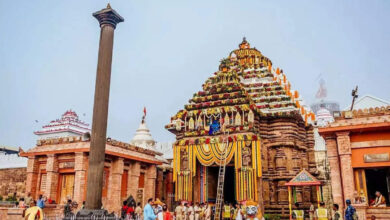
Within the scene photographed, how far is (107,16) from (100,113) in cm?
367

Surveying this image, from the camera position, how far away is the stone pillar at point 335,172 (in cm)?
1572

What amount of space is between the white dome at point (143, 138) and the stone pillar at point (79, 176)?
15759mm

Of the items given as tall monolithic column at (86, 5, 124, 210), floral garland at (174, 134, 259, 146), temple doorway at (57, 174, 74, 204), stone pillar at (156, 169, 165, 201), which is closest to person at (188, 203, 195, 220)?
floral garland at (174, 134, 259, 146)

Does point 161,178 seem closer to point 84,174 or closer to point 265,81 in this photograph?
point 84,174

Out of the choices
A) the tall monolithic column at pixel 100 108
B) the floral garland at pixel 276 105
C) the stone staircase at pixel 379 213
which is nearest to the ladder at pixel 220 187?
the floral garland at pixel 276 105

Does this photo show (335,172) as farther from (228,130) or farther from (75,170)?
(75,170)

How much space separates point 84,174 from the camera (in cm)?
1895

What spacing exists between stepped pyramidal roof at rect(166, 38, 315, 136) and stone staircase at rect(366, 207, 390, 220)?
9265 millimetres

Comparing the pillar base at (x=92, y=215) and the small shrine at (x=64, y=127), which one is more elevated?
the small shrine at (x=64, y=127)

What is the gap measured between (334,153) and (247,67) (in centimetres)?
1436

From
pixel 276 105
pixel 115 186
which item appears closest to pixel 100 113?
pixel 115 186

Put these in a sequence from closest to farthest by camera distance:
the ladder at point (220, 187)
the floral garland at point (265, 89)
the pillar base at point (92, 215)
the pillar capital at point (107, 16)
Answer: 1. the pillar base at point (92, 215)
2. the pillar capital at point (107, 16)
3. the ladder at point (220, 187)
4. the floral garland at point (265, 89)

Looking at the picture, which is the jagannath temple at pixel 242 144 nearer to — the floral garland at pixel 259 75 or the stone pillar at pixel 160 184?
the floral garland at pixel 259 75

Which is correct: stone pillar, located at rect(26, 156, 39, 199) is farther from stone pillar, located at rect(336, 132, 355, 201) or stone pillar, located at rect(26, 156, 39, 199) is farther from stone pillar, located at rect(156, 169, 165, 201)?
stone pillar, located at rect(336, 132, 355, 201)
